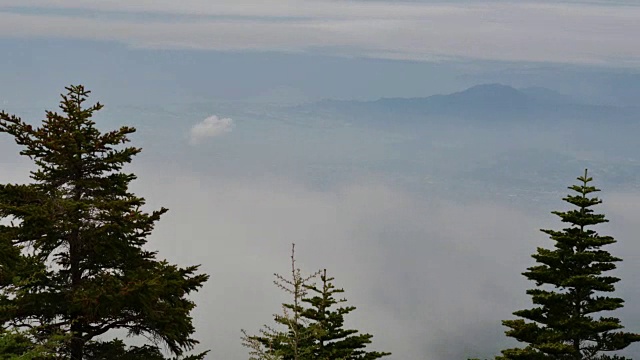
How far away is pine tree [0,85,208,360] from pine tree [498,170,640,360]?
1095 centimetres

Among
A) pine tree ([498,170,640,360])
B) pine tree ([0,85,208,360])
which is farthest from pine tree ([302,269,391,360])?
pine tree ([498,170,640,360])

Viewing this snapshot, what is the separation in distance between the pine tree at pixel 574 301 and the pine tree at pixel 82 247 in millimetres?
10950

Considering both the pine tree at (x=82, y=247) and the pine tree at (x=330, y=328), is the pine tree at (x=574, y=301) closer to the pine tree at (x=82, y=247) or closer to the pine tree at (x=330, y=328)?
the pine tree at (x=330, y=328)

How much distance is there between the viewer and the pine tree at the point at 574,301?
22.0 meters

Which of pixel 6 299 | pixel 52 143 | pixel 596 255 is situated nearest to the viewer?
pixel 6 299

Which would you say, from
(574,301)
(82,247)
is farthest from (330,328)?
(574,301)

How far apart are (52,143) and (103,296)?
11.8ft

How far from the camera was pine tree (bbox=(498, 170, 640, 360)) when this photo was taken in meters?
22.0

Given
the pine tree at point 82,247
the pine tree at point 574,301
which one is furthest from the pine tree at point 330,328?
the pine tree at point 574,301

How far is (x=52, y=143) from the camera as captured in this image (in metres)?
16.3

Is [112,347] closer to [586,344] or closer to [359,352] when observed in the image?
[359,352]

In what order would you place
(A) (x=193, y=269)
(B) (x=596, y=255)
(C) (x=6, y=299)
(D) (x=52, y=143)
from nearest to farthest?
(C) (x=6, y=299)
(D) (x=52, y=143)
(A) (x=193, y=269)
(B) (x=596, y=255)

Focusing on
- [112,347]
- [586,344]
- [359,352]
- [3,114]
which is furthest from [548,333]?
[3,114]

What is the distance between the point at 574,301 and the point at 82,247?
14.6m
